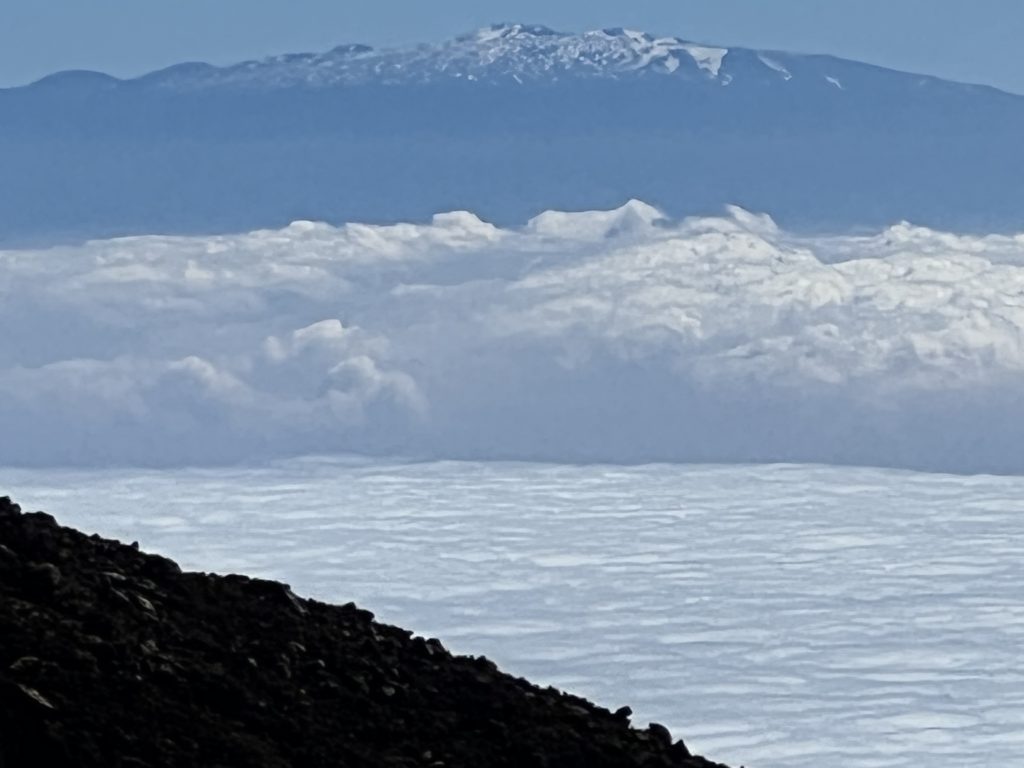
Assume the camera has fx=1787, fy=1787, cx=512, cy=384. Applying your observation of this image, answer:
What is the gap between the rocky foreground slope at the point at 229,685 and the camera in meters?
19.2

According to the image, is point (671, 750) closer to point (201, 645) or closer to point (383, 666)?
point (383, 666)

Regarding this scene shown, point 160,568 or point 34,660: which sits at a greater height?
point 160,568

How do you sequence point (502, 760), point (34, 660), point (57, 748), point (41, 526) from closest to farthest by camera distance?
point (57, 748) < point (34, 660) < point (502, 760) < point (41, 526)

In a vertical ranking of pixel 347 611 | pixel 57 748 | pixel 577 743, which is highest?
pixel 347 611

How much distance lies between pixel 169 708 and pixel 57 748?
2007 mm

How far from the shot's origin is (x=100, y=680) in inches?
792

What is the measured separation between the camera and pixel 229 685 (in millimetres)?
21344

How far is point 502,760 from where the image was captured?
21469 millimetres

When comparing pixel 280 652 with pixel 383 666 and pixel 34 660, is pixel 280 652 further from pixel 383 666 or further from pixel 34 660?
pixel 34 660

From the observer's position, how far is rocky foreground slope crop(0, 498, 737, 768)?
19219 millimetres

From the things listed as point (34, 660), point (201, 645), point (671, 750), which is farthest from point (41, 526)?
point (671, 750)

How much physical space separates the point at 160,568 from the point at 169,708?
19.2 ft

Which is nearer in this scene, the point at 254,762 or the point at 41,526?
the point at 254,762

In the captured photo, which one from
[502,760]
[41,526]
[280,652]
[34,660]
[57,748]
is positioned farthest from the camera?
[41,526]
